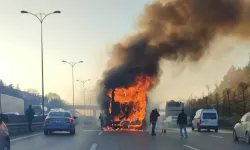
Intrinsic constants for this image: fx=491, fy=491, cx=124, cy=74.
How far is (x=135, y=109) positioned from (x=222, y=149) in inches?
933

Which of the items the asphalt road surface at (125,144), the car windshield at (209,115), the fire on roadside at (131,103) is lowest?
the asphalt road surface at (125,144)

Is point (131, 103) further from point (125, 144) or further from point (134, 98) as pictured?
point (125, 144)

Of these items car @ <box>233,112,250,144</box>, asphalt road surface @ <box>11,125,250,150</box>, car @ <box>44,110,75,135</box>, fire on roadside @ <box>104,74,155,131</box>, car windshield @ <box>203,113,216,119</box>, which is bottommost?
asphalt road surface @ <box>11,125,250,150</box>

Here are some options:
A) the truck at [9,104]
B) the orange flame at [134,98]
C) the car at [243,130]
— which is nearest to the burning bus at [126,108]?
the orange flame at [134,98]

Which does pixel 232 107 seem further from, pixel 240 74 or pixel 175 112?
pixel 240 74

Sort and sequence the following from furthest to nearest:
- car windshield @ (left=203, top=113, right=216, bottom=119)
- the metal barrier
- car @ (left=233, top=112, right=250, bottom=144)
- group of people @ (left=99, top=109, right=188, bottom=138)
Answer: car windshield @ (left=203, top=113, right=216, bottom=119) → the metal barrier → group of people @ (left=99, top=109, right=188, bottom=138) → car @ (left=233, top=112, right=250, bottom=144)

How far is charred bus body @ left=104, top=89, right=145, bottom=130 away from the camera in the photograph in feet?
145

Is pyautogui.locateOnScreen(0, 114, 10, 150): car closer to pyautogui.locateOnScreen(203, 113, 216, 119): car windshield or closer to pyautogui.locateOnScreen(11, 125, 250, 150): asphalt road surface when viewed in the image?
pyautogui.locateOnScreen(11, 125, 250, 150): asphalt road surface

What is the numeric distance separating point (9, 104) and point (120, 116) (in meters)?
11.5

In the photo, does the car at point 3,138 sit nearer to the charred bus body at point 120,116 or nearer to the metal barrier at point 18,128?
the metal barrier at point 18,128

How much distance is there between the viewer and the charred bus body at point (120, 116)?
145ft

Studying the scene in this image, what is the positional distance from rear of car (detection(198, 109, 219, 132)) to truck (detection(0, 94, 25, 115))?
17.4 metres

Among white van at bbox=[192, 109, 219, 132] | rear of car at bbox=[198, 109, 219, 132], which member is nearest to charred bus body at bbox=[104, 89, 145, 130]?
white van at bbox=[192, 109, 219, 132]

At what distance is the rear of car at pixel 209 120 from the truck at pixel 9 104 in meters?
17.4
